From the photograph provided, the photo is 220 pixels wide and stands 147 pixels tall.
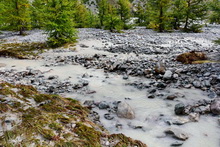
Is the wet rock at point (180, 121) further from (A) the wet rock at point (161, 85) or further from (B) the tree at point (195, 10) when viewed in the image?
(B) the tree at point (195, 10)

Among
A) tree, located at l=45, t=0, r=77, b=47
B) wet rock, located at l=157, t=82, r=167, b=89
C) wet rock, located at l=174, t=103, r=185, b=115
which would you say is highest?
tree, located at l=45, t=0, r=77, b=47

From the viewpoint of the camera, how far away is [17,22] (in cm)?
2220

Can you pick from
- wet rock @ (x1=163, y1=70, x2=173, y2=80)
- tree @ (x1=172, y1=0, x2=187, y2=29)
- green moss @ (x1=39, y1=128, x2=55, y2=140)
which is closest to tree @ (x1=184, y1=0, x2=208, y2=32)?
tree @ (x1=172, y1=0, x2=187, y2=29)

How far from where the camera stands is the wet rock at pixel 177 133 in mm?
3006

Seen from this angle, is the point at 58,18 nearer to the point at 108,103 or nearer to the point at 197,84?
the point at 108,103

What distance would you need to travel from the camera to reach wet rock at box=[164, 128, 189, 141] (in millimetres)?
3006

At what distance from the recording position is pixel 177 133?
3.08 m

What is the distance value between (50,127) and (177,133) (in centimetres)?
253

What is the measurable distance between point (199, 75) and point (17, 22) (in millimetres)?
24844

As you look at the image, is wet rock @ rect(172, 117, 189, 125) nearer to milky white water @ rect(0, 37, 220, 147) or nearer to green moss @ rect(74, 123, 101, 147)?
milky white water @ rect(0, 37, 220, 147)

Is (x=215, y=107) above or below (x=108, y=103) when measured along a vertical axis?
above

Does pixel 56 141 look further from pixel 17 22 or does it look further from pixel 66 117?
pixel 17 22

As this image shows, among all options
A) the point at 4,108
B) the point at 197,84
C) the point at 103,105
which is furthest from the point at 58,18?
the point at 197,84

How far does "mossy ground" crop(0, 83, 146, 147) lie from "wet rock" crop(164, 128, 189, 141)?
0.71 metres
